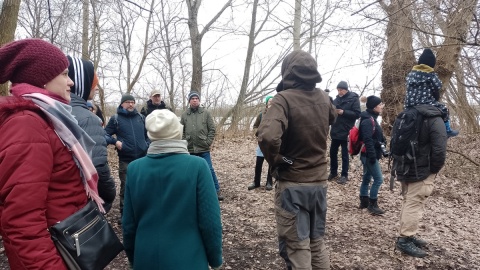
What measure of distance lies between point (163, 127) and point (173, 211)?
0.54 metres

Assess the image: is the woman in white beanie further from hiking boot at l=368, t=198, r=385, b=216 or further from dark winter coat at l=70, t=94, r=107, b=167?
hiking boot at l=368, t=198, r=385, b=216

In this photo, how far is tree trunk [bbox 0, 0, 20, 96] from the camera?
479cm

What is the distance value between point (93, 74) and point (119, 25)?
1523cm

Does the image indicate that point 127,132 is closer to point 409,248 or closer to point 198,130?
point 198,130

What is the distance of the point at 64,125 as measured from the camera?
1.62m

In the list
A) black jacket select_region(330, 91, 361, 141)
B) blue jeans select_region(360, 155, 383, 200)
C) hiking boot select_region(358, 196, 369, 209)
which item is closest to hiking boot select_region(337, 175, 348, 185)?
black jacket select_region(330, 91, 361, 141)

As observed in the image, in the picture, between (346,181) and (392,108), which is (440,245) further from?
(392,108)

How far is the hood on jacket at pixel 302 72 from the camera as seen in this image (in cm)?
293

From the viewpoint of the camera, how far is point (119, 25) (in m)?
16.2

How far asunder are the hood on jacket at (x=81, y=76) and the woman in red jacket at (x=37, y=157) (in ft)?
2.24

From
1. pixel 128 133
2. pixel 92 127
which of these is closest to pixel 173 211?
pixel 92 127

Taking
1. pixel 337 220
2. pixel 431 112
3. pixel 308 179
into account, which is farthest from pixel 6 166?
pixel 337 220

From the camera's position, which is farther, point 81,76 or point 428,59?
point 428,59

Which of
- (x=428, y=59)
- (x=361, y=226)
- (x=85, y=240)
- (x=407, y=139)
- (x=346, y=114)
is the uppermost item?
(x=428, y=59)
